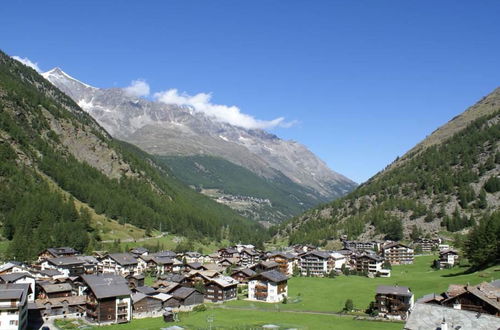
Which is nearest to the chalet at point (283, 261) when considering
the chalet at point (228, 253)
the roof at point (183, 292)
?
the chalet at point (228, 253)

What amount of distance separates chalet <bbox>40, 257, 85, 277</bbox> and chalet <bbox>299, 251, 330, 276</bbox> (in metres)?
67.1

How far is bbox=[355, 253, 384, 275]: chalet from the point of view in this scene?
468ft

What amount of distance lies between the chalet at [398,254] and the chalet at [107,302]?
103603 millimetres

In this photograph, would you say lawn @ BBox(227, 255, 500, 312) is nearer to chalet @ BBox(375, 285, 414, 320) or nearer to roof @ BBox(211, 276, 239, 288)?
roof @ BBox(211, 276, 239, 288)

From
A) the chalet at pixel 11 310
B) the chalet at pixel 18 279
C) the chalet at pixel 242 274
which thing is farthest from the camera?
the chalet at pixel 242 274

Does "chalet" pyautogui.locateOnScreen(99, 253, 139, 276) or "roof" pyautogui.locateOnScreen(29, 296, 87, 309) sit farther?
"chalet" pyautogui.locateOnScreen(99, 253, 139, 276)

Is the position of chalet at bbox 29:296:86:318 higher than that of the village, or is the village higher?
the village

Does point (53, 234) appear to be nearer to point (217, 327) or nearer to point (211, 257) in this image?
point (211, 257)

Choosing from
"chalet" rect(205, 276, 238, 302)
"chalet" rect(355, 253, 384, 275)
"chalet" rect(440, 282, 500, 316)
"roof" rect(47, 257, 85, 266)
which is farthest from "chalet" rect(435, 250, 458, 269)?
"roof" rect(47, 257, 85, 266)

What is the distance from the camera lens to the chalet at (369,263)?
142 m

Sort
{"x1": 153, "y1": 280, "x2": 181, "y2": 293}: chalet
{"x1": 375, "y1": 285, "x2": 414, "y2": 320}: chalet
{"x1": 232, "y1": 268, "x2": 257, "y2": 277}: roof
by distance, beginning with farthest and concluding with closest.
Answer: {"x1": 232, "y1": 268, "x2": 257, "y2": 277}: roof, {"x1": 153, "y1": 280, "x2": 181, "y2": 293}: chalet, {"x1": 375, "y1": 285, "x2": 414, "y2": 320}: chalet

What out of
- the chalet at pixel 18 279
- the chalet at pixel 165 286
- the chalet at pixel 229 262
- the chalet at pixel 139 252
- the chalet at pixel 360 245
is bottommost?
the chalet at pixel 165 286

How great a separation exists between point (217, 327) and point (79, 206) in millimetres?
143168

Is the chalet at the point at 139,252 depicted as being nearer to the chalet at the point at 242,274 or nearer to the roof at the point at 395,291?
the chalet at the point at 242,274
